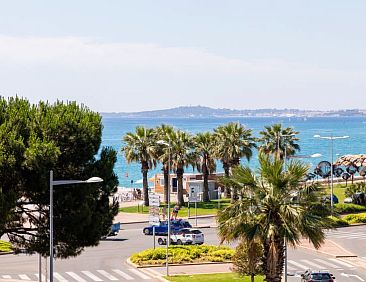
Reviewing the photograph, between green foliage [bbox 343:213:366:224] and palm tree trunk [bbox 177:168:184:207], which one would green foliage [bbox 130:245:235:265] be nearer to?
green foliage [bbox 343:213:366:224]

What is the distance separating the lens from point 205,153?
279 ft

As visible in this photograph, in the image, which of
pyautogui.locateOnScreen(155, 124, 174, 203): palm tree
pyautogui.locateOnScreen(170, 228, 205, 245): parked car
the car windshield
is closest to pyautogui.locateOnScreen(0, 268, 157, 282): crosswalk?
the car windshield

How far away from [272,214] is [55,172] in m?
10.4

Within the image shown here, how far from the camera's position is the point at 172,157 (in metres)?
80.9

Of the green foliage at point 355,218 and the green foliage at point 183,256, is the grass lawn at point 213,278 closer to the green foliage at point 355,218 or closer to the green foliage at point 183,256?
the green foliage at point 183,256

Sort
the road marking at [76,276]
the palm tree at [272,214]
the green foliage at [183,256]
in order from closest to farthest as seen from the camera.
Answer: the palm tree at [272,214], the road marking at [76,276], the green foliage at [183,256]

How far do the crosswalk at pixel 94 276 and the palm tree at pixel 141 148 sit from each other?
3281 centimetres

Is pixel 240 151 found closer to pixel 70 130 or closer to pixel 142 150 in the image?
pixel 142 150

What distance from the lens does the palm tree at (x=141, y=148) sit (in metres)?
82.1

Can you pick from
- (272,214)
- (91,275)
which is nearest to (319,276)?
(272,214)

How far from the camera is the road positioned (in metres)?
47.7

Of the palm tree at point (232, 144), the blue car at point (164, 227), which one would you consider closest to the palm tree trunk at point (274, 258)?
the blue car at point (164, 227)

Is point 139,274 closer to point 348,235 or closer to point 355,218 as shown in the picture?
point 348,235

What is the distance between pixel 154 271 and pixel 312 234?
17543 millimetres
